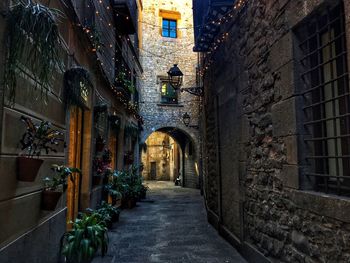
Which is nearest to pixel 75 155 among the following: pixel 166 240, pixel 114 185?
pixel 166 240

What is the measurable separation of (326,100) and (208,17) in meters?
4.11

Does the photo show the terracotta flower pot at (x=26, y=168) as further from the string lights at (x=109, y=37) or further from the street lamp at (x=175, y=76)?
the street lamp at (x=175, y=76)

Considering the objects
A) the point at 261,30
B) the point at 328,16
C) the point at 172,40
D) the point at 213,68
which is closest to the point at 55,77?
the point at 261,30

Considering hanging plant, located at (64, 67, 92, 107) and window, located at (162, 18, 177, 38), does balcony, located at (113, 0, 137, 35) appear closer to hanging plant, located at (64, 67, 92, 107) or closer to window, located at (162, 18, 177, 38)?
hanging plant, located at (64, 67, 92, 107)

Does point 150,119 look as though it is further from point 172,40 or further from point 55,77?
point 55,77

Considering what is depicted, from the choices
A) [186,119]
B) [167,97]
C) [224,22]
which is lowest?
[186,119]

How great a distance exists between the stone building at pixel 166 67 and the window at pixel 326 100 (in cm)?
1302

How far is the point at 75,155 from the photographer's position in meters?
5.54

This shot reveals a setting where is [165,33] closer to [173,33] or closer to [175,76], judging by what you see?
[173,33]

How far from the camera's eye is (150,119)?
16.1m

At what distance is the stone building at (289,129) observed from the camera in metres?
2.53

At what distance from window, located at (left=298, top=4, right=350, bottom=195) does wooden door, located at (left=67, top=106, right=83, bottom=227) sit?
12.3ft

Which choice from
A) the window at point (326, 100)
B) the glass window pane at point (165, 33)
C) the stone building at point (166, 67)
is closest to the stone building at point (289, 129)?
the window at point (326, 100)

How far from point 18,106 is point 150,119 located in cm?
1343
